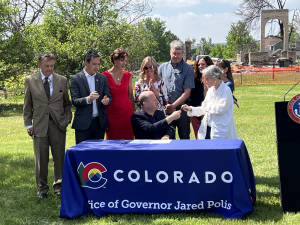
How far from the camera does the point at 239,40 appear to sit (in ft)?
244

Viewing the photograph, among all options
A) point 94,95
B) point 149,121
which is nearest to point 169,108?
point 149,121

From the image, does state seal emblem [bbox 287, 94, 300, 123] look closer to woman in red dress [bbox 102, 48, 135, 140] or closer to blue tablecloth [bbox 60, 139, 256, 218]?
blue tablecloth [bbox 60, 139, 256, 218]

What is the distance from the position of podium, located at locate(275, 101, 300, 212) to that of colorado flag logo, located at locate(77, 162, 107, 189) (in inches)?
77.0

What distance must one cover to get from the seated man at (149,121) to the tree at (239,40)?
4605cm

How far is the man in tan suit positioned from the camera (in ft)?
16.4

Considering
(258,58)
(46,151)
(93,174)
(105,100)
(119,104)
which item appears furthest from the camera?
(258,58)

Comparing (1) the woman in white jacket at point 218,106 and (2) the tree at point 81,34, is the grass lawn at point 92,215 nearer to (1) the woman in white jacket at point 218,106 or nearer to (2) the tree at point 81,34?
(1) the woman in white jacket at point 218,106

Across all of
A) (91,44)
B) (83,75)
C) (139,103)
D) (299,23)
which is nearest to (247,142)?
(139,103)

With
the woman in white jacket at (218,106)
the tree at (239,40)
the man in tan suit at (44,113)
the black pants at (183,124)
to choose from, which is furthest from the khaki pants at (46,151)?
the tree at (239,40)

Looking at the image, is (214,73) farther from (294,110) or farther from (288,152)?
(288,152)

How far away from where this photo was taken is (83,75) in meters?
5.17

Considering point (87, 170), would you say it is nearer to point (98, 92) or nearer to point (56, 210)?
point (56, 210)

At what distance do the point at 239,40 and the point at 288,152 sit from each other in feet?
242

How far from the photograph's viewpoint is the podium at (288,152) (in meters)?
4.03
